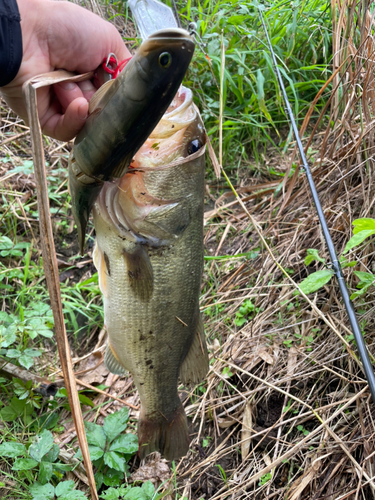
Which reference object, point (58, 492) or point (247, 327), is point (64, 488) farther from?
point (247, 327)

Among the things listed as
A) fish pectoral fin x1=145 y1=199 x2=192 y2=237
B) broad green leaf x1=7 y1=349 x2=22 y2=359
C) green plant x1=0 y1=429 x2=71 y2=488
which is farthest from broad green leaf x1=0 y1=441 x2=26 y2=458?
fish pectoral fin x1=145 y1=199 x2=192 y2=237

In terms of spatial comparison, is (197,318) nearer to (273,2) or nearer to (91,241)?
(91,241)

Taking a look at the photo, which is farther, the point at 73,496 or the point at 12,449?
the point at 12,449

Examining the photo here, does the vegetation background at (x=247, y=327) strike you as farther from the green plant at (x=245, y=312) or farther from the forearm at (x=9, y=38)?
the forearm at (x=9, y=38)

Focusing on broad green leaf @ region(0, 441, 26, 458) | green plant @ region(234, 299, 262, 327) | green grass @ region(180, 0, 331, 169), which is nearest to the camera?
broad green leaf @ region(0, 441, 26, 458)

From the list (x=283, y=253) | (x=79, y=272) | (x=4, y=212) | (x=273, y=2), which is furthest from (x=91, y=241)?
(x=273, y=2)

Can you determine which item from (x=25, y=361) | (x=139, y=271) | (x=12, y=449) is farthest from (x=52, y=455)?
(x=139, y=271)

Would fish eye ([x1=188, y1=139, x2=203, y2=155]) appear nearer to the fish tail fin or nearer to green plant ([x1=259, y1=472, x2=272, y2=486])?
the fish tail fin
